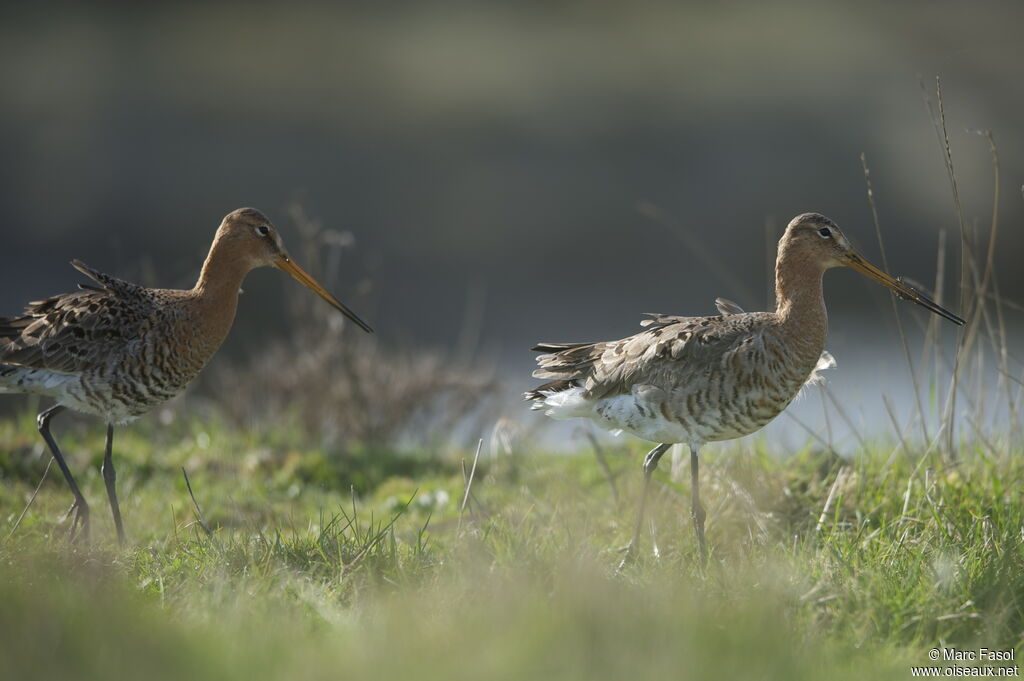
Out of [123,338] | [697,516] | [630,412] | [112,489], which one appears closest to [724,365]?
[630,412]

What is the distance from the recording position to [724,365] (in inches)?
203

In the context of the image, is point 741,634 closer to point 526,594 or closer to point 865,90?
point 526,594

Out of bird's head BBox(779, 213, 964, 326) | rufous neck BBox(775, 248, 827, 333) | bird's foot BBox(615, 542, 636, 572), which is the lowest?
bird's foot BBox(615, 542, 636, 572)

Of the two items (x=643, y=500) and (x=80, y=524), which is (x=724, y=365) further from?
(x=80, y=524)

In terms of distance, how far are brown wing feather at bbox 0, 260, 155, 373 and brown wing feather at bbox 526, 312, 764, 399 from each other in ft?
6.58

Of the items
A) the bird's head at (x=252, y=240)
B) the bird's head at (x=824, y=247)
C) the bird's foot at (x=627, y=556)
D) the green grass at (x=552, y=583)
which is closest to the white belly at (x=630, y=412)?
the green grass at (x=552, y=583)

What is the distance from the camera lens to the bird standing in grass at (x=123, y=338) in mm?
5480

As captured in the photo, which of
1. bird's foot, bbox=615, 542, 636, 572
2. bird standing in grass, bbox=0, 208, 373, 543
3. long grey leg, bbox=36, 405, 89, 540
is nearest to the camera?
bird's foot, bbox=615, 542, 636, 572

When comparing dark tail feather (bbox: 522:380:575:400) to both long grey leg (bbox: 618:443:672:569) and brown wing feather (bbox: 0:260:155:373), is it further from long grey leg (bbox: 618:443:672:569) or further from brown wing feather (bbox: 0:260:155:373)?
brown wing feather (bbox: 0:260:155:373)

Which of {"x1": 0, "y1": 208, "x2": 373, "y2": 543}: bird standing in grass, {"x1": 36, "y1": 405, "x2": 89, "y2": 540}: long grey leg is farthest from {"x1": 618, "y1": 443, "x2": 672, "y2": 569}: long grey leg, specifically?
{"x1": 36, "y1": 405, "x2": 89, "y2": 540}: long grey leg

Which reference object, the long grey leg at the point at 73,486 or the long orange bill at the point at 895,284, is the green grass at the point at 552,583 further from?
the long orange bill at the point at 895,284

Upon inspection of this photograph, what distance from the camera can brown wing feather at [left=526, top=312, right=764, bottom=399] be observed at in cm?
523

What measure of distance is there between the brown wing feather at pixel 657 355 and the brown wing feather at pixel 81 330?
201 centimetres

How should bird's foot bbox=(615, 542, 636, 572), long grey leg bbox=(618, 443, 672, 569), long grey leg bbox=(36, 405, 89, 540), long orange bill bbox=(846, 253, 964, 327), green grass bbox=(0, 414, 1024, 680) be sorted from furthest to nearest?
1. long orange bill bbox=(846, 253, 964, 327)
2. long grey leg bbox=(36, 405, 89, 540)
3. long grey leg bbox=(618, 443, 672, 569)
4. bird's foot bbox=(615, 542, 636, 572)
5. green grass bbox=(0, 414, 1024, 680)
